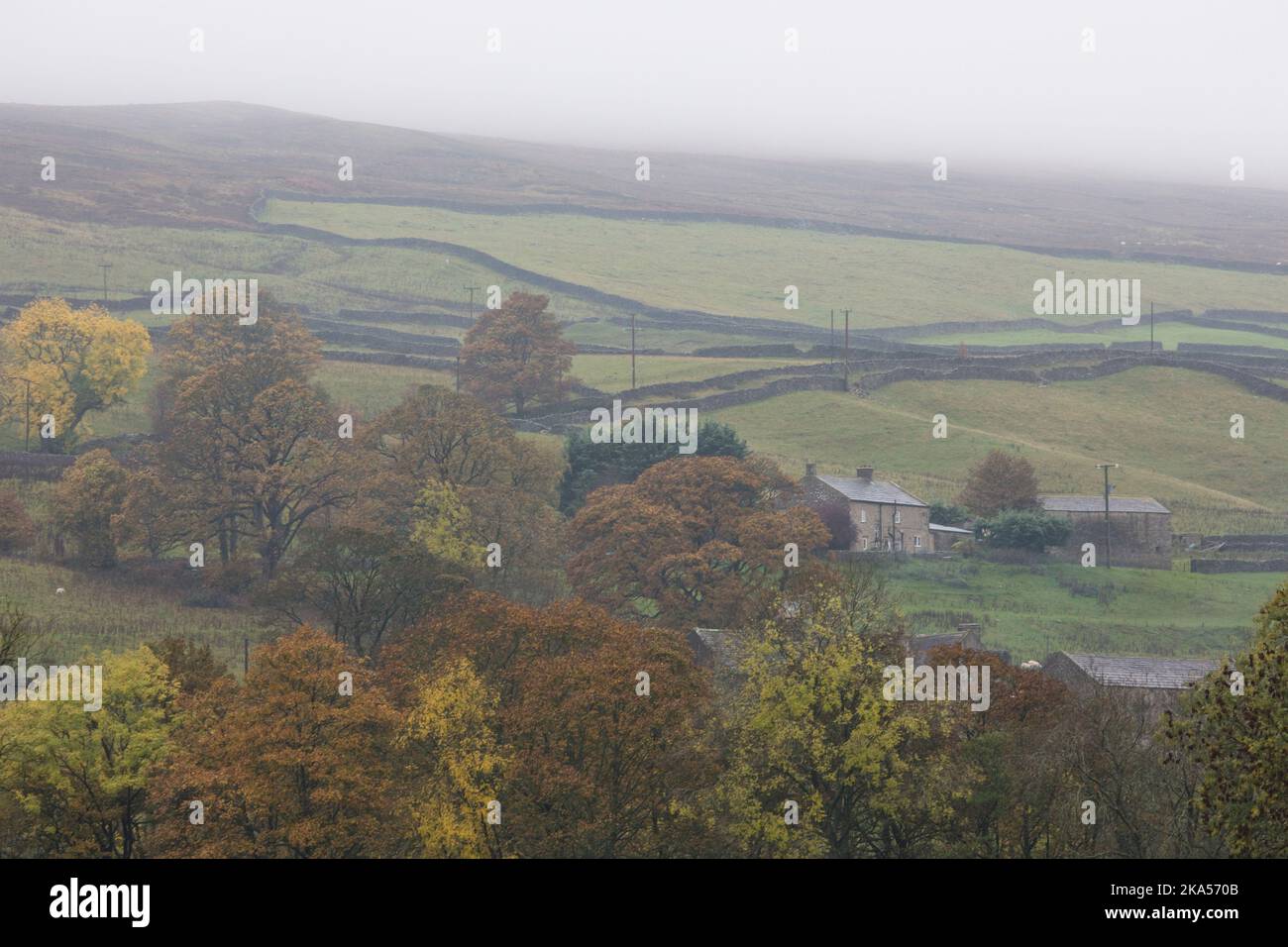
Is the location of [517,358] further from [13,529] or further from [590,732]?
[590,732]

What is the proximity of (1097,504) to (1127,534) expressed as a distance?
10.4 feet

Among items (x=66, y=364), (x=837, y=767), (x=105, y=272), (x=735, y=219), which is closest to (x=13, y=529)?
(x=66, y=364)

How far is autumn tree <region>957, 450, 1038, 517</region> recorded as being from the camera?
7651 centimetres

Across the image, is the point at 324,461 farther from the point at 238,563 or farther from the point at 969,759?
the point at 969,759

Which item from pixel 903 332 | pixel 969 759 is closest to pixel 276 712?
pixel 969 759

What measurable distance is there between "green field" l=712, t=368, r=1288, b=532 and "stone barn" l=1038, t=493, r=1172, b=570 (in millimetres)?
7019

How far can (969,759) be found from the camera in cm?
3647

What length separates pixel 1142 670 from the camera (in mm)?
49906

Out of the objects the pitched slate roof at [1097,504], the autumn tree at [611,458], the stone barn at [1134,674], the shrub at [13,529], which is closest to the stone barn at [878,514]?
the autumn tree at [611,458]

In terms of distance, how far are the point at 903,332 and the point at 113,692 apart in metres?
106

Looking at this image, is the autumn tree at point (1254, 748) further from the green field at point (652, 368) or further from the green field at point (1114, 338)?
the green field at point (1114, 338)

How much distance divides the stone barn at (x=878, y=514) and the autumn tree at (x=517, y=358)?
25133 millimetres

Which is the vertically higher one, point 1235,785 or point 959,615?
point 1235,785

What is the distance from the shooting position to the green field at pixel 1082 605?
195ft
